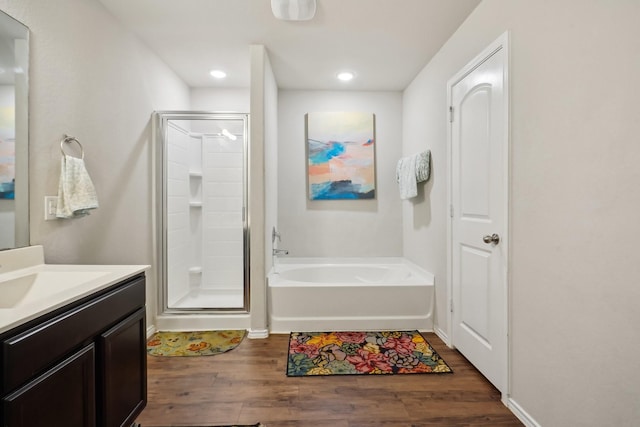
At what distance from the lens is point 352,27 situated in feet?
7.62

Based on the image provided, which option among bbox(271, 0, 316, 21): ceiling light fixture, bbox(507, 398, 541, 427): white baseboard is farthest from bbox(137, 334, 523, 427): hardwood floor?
bbox(271, 0, 316, 21): ceiling light fixture

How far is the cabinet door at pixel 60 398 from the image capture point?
853mm

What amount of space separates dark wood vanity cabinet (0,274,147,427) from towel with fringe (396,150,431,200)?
241 cm

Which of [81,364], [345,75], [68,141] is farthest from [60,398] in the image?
[345,75]

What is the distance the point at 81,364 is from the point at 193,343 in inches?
60.0

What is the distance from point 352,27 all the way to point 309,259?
237cm

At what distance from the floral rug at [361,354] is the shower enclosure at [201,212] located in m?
0.74

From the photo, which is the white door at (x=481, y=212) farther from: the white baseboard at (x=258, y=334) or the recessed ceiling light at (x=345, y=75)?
the white baseboard at (x=258, y=334)

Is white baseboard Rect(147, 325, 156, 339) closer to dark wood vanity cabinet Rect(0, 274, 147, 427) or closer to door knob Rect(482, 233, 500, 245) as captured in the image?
dark wood vanity cabinet Rect(0, 274, 147, 427)

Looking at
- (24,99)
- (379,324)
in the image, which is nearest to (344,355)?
(379,324)

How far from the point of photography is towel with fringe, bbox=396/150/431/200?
9.32 ft

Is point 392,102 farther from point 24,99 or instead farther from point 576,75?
point 24,99

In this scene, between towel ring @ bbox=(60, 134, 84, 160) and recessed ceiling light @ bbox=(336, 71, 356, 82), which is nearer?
towel ring @ bbox=(60, 134, 84, 160)

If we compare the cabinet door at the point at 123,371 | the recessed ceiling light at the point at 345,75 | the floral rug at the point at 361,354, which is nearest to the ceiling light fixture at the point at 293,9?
the recessed ceiling light at the point at 345,75
